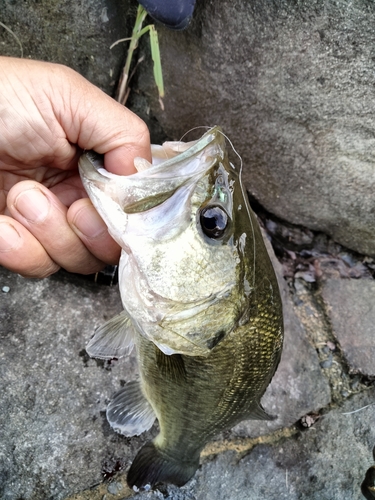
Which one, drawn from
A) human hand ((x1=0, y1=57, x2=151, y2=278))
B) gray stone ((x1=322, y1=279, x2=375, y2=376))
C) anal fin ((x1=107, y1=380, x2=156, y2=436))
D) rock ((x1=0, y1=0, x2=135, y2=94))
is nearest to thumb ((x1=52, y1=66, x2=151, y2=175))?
human hand ((x1=0, y1=57, x2=151, y2=278))

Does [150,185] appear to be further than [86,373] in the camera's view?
No

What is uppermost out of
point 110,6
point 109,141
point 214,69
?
point 110,6

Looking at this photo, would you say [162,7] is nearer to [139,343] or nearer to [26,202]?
[26,202]

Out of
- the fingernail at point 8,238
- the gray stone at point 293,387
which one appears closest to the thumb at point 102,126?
the fingernail at point 8,238

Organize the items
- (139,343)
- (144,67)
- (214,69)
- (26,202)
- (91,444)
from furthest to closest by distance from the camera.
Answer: (144,67)
(214,69)
(91,444)
(139,343)
(26,202)

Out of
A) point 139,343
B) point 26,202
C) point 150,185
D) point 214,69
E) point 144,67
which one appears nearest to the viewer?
point 150,185

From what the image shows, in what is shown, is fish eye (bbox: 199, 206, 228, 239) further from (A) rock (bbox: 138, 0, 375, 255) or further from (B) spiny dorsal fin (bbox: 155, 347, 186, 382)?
(A) rock (bbox: 138, 0, 375, 255)

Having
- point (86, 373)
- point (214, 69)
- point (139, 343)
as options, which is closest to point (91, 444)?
point (86, 373)
